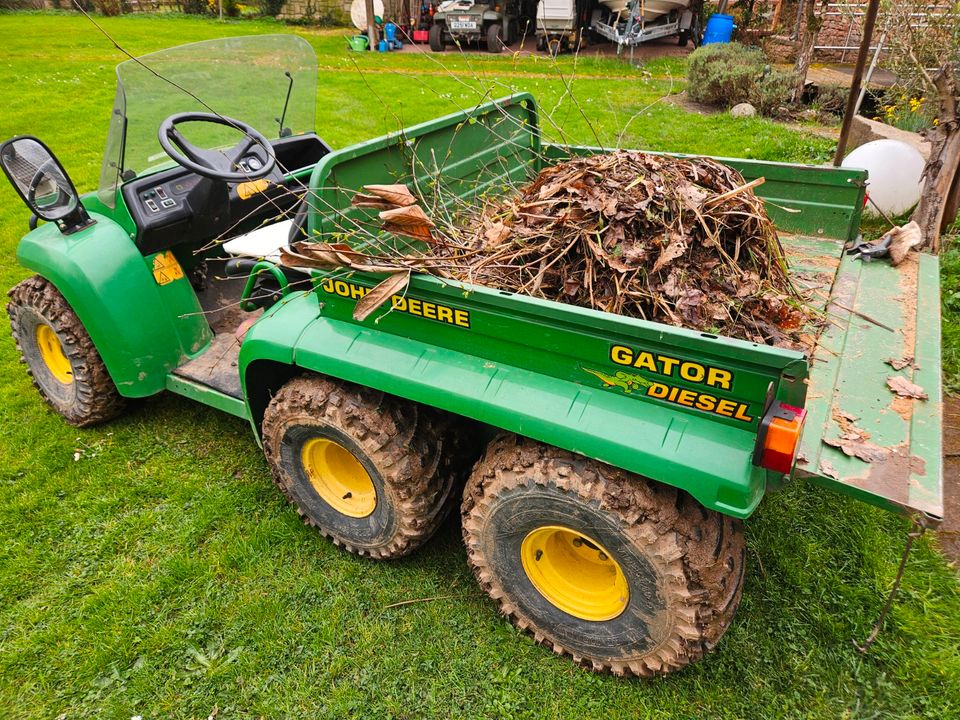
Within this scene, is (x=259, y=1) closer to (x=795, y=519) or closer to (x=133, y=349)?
(x=133, y=349)

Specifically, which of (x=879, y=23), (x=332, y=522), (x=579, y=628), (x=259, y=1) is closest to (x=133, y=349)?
(x=332, y=522)

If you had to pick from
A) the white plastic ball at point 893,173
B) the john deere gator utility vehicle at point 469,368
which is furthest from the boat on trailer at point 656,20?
the john deere gator utility vehicle at point 469,368

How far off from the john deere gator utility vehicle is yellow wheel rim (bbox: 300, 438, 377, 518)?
1 centimetres

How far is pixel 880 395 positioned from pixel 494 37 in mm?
14806

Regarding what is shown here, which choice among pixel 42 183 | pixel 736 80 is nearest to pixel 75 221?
pixel 42 183

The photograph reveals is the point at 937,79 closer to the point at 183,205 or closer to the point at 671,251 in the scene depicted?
the point at 671,251

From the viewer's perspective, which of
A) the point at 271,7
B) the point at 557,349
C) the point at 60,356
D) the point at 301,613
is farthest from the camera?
the point at 271,7

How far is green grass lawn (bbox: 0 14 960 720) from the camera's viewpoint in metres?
2.29

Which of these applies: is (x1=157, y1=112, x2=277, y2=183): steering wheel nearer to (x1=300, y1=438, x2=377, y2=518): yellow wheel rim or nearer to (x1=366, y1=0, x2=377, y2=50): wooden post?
(x1=300, y1=438, x2=377, y2=518): yellow wheel rim

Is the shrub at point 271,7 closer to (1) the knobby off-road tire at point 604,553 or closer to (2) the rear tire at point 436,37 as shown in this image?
(2) the rear tire at point 436,37

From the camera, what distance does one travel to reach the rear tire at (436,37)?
14969 mm

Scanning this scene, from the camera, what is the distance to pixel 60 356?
3664 mm

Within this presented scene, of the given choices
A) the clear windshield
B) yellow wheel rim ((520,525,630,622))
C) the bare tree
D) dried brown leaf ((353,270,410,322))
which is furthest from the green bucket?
yellow wheel rim ((520,525,630,622))

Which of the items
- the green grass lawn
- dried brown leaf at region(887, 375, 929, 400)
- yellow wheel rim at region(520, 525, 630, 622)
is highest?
dried brown leaf at region(887, 375, 929, 400)
